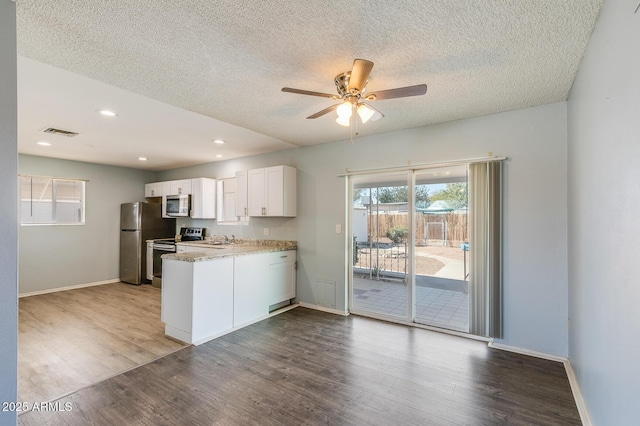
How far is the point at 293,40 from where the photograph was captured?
180 cm

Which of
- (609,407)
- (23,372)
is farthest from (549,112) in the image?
(23,372)

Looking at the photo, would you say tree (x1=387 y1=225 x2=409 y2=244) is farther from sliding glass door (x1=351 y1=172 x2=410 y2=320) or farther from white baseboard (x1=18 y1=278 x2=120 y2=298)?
white baseboard (x1=18 y1=278 x2=120 y2=298)

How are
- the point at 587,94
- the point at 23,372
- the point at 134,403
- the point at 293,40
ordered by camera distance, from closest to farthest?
the point at 293,40 < the point at 587,94 < the point at 134,403 < the point at 23,372

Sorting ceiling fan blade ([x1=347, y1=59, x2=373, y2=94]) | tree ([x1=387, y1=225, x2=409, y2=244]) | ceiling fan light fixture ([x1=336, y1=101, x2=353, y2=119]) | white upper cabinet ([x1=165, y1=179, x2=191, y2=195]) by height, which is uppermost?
ceiling fan blade ([x1=347, y1=59, x2=373, y2=94])

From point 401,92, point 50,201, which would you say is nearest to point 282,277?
point 401,92

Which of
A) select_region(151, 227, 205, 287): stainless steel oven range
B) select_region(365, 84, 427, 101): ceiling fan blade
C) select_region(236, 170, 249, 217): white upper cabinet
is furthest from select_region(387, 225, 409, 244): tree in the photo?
select_region(151, 227, 205, 287): stainless steel oven range

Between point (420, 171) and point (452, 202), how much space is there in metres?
0.53

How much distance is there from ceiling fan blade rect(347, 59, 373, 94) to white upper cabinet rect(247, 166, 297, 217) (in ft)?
8.08

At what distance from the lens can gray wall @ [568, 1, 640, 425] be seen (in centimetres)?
120

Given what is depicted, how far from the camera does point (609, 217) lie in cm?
149

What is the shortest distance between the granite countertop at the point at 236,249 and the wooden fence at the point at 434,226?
60.1 inches

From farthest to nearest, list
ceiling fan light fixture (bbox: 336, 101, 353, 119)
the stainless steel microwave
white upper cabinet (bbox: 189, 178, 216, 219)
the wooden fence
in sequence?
the stainless steel microwave
white upper cabinet (bbox: 189, 178, 216, 219)
the wooden fence
ceiling fan light fixture (bbox: 336, 101, 353, 119)

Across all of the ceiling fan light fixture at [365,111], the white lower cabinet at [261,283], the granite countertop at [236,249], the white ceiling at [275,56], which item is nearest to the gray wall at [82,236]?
the granite countertop at [236,249]

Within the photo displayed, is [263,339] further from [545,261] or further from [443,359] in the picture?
[545,261]
